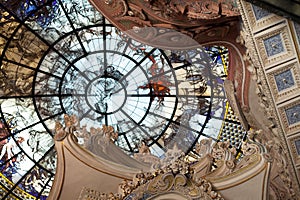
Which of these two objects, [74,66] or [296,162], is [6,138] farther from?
[296,162]

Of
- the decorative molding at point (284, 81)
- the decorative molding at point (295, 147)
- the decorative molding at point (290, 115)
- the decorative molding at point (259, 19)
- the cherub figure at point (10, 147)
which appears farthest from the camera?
the cherub figure at point (10, 147)

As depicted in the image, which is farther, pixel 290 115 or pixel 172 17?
pixel 172 17

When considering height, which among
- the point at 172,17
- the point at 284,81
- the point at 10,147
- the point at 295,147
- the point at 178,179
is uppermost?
the point at 172,17

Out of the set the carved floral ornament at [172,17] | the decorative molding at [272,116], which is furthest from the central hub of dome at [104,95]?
the decorative molding at [272,116]

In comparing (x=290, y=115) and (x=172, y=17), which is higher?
(x=172, y=17)

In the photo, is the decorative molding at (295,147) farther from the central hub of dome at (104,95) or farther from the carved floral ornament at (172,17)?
the central hub of dome at (104,95)

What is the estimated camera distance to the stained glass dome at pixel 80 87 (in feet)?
42.7

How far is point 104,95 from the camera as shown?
13273 millimetres

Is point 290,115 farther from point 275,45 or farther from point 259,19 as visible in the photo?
point 259,19

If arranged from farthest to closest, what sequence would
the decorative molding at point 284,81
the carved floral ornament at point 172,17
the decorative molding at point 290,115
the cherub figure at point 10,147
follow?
the cherub figure at point 10,147
the carved floral ornament at point 172,17
the decorative molding at point 290,115
the decorative molding at point 284,81

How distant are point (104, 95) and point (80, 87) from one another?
579mm

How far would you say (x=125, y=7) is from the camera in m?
10.0

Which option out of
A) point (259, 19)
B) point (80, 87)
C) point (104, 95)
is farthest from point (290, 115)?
point (80, 87)

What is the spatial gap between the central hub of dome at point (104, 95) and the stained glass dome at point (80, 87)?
0.02 metres
